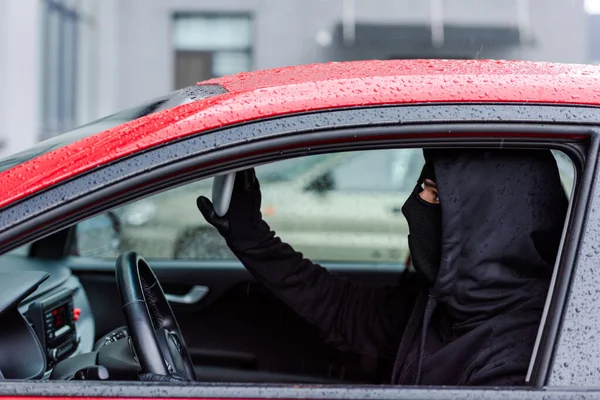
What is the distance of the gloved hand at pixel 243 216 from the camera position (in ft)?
6.03

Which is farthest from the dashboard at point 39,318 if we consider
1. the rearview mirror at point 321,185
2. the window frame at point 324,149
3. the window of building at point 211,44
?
the window of building at point 211,44

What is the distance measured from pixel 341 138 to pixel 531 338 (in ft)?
1.60

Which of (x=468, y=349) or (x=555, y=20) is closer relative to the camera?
(x=468, y=349)

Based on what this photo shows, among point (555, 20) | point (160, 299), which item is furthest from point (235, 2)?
point (160, 299)

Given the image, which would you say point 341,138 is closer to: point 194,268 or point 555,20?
point 194,268

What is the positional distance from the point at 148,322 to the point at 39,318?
0.83 meters

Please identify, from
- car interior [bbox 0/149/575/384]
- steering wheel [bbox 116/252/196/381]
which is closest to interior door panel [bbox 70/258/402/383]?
car interior [bbox 0/149/575/384]

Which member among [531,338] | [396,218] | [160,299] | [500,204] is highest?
[500,204]

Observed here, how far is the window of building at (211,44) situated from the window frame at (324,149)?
13.5 meters

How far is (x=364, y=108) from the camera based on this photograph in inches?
48.1

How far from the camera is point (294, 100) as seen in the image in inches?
48.7

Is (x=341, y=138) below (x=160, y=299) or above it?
above

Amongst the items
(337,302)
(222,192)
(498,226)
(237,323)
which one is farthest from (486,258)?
(237,323)

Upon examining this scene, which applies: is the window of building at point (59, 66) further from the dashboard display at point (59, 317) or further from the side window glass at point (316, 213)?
the dashboard display at point (59, 317)
